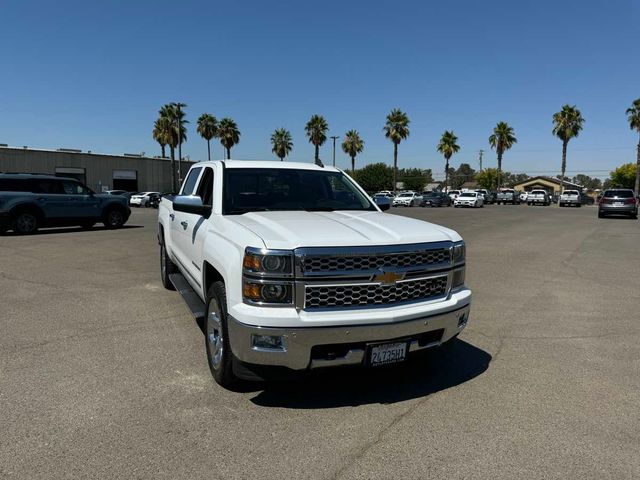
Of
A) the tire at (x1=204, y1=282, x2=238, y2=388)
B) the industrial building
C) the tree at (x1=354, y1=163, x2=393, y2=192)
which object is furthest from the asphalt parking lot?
the tree at (x1=354, y1=163, x2=393, y2=192)

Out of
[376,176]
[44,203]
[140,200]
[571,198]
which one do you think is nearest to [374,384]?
[44,203]

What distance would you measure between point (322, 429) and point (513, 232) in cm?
1688

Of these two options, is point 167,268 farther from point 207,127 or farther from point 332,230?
point 207,127

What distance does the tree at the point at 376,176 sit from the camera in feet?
324

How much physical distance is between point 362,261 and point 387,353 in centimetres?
70

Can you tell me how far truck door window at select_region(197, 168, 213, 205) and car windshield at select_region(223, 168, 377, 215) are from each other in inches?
13.0

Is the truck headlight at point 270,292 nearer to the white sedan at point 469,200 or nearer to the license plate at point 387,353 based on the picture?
the license plate at point 387,353

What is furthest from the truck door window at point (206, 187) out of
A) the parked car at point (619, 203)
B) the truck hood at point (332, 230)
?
the parked car at point (619, 203)

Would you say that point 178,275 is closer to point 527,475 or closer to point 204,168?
point 204,168

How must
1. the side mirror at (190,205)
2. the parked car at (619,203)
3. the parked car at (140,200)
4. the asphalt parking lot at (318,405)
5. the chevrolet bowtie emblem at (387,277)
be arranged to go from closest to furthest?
the asphalt parking lot at (318,405), the chevrolet bowtie emblem at (387,277), the side mirror at (190,205), the parked car at (619,203), the parked car at (140,200)

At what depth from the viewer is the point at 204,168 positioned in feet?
18.1

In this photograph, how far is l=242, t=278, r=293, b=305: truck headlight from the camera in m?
3.24

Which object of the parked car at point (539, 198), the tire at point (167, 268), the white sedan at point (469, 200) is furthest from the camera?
the parked car at point (539, 198)

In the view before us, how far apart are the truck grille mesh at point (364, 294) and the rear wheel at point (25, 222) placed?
15103mm
